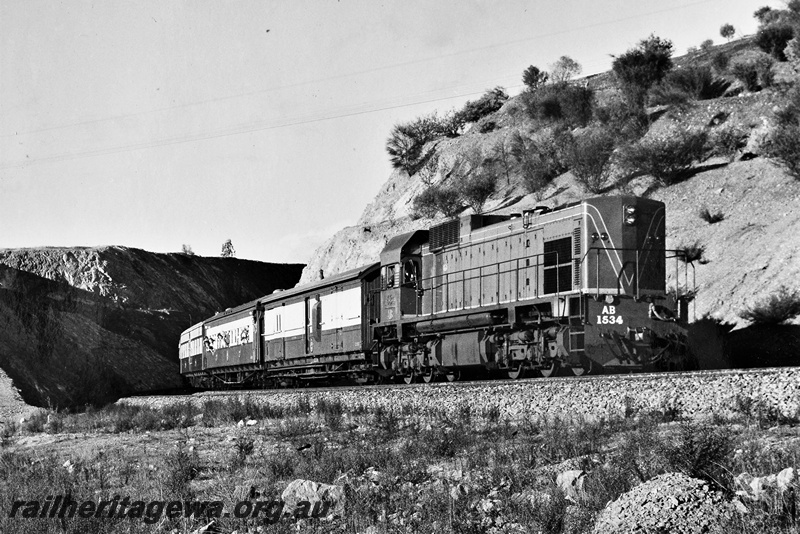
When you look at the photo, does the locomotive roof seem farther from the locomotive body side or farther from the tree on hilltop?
the tree on hilltop

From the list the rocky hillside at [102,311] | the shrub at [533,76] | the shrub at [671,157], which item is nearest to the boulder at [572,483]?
the shrub at [671,157]

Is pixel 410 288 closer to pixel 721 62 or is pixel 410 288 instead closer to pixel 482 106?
pixel 721 62

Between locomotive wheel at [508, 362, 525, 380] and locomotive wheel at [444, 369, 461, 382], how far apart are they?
1.97 meters

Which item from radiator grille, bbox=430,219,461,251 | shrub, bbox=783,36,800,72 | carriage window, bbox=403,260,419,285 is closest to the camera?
radiator grille, bbox=430,219,461,251

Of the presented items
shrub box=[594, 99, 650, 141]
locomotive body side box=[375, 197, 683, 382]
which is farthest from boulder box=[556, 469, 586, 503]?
shrub box=[594, 99, 650, 141]

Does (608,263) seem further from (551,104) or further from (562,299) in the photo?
(551,104)

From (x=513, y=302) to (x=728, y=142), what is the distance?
21376mm

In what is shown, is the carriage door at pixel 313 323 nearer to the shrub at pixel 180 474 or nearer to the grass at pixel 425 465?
the grass at pixel 425 465

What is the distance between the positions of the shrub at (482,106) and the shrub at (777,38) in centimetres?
2139

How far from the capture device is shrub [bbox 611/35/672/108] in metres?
49.3

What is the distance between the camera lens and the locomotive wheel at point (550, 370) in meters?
18.9

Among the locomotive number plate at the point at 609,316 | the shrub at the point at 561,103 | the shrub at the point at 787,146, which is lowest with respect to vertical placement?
the locomotive number plate at the point at 609,316

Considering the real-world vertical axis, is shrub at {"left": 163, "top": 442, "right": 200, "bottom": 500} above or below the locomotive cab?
below

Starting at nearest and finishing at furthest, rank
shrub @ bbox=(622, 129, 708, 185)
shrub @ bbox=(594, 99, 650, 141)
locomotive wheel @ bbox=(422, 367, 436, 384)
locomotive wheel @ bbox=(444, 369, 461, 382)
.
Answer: locomotive wheel @ bbox=(444, 369, 461, 382) → locomotive wheel @ bbox=(422, 367, 436, 384) → shrub @ bbox=(622, 129, 708, 185) → shrub @ bbox=(594, 99, 650, 141)
